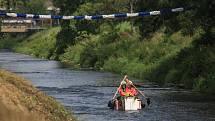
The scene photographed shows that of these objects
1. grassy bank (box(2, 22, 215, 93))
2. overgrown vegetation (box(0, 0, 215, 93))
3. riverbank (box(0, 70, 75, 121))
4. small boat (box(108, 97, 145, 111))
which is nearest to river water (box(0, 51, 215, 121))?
small boat (box(108, 97, 145, 111))

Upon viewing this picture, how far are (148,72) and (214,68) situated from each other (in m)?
12.2

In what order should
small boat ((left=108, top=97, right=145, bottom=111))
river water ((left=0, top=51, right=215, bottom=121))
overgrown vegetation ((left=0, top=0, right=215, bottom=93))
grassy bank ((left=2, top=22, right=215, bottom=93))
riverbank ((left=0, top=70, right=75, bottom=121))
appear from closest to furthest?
riverbank ((left=0, top=70, right=75, bottom=121)) → river water ((left=0, top=51, right=215, bottom=121)) → small boat ((left=108, top=97, right=145, bottom=111)) → grassy bank ((left=2, top=22, right=215, bottom=93)) → overgrown vegetation ((left=0, top=0, right=215, bottom=93))

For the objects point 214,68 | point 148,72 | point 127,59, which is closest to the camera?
point 214,68

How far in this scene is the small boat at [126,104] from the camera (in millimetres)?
33219

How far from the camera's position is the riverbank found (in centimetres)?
1331

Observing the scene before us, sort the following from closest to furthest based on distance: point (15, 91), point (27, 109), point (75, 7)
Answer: point (27, 109) → point (15, 91) → point (75, 7)

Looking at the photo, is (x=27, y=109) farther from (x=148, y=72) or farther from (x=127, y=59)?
(x=127, y=59)

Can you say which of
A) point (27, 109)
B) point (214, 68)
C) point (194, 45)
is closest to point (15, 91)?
point (27, 109)

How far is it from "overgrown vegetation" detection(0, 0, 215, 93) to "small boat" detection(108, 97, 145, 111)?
Answer: 27.1 feet

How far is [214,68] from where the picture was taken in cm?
4194

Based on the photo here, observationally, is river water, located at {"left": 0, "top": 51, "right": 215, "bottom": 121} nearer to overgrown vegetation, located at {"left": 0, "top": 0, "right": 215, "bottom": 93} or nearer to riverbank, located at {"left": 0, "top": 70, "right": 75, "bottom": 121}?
overgrown vegetation, located at {"left": 0, "top": 0, "right": 215, "bottom": 93}

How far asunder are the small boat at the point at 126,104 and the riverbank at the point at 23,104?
14619 mm

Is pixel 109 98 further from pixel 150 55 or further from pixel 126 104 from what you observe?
pixel 150 55

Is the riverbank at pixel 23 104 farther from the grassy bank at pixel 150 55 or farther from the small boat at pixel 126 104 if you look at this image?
the grassy bank at pixel 150 55
